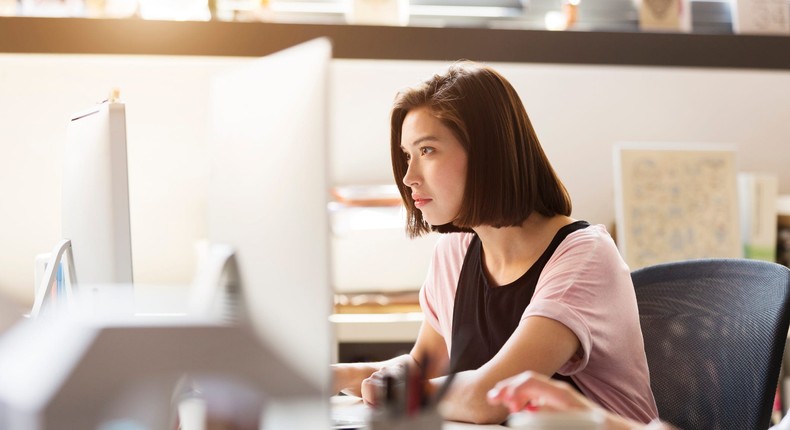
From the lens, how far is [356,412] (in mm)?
1367

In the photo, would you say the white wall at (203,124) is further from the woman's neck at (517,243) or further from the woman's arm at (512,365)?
the woman's arm at (512,365)

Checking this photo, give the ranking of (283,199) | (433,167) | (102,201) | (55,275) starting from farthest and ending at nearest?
(433,167) → (55,275) → (102,201) → (283,199)

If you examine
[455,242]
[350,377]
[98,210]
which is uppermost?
[98,210]

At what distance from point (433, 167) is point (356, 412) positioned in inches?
19.5

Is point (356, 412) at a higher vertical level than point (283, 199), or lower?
lower

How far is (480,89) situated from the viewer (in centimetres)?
162

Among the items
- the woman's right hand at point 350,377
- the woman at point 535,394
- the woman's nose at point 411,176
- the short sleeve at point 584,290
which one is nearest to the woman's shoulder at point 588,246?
the short sleeve at point 584,290

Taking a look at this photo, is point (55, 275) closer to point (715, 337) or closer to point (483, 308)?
point (483, 308)

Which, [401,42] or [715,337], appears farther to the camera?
[401,42]

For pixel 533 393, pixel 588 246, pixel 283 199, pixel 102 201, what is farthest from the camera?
pixel 588 246

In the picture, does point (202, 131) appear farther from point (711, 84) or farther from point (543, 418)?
point (543, 418)

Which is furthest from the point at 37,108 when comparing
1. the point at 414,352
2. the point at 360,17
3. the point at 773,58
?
the point at 773,58

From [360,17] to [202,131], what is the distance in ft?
2.07

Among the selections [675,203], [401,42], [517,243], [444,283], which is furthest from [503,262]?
[675,203]
